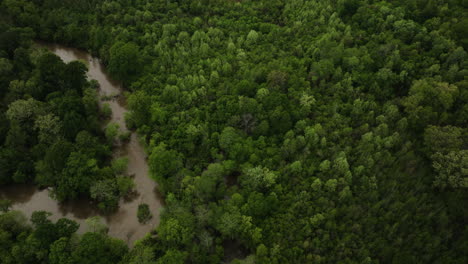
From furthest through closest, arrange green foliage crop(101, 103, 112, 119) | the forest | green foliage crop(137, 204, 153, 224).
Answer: green foliage crop(101, 103, 112, 119), green foliage crop(137, 204, 153, 224), the forest

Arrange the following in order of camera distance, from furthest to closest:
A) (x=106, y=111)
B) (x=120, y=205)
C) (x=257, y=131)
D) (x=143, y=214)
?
Result: (x=106, y=111) < (x=257, y=131) < (x=120, y=205) < (x=143, y=214)

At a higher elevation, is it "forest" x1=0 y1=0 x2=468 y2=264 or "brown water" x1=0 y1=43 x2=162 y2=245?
"forest" x1=0 y1=0 x2=468 y2=264

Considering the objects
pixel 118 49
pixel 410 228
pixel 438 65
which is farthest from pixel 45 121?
pixel 438 65

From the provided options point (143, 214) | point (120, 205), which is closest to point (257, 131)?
point (143, 214)

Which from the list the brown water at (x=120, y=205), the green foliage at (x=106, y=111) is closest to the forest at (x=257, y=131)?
the green foliage at (x=106, y=111)

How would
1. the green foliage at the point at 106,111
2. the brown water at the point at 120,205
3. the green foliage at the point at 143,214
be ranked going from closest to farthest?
the green foliage at the point at 143,214
the brown water at the point at 120,205
the green foliage at the point at 106,111

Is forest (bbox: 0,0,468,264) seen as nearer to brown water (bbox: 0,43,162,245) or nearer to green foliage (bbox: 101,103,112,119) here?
green foliage (bbox: 101,103,112,119)

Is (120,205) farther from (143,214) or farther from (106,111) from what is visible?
(106,111)

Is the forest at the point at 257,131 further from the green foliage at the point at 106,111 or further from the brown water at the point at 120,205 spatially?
the brown water at the point at 120,205

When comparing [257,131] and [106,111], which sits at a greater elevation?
[257,131]

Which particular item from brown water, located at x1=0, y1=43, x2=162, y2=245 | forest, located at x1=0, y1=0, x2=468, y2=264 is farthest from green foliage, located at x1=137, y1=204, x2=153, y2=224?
brown water, located at x1=0, y1=43, x2=162, y2=245
